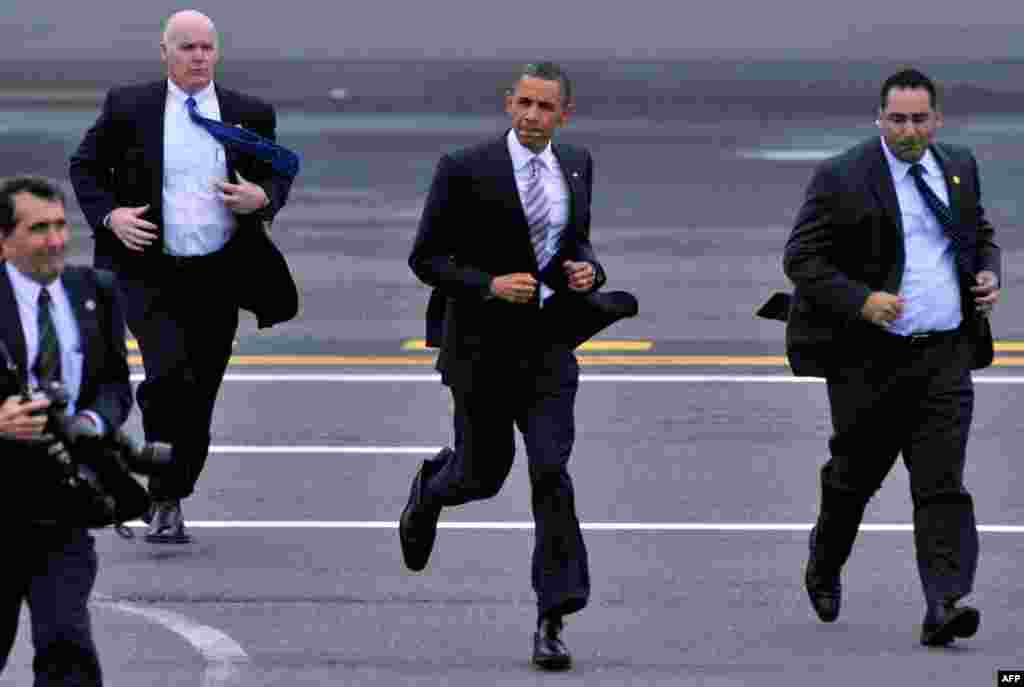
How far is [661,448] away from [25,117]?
17195 millimetres

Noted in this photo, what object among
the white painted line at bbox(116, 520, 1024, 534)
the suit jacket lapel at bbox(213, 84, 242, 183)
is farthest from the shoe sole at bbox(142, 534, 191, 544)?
the suit jacket lapel at bbox(213, 84, 242, 183)

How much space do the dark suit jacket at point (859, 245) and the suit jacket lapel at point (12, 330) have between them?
2.95 meters

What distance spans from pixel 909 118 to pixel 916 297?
23.1 inches

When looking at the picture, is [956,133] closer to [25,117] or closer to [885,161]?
[25,117]

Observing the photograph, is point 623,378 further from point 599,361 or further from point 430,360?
point 430,360

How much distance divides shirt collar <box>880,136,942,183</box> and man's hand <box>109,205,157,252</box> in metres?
2.86

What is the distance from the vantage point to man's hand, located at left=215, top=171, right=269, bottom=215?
33.9 ft

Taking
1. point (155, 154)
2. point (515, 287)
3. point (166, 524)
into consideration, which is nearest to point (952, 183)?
point (515, 287)

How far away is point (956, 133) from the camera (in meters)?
26.4

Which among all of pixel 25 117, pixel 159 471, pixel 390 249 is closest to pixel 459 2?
pixel 25 117

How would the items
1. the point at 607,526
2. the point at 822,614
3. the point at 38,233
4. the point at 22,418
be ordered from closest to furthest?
the point at 22,418 < the point at 38,233 < the point at 822,614 < the point at 607,526

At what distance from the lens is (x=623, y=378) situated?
14.4 meters

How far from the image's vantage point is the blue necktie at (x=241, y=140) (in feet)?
34.2

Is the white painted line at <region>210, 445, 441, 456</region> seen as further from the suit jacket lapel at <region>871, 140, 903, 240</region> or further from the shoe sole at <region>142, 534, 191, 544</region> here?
the suit jacket lapel at <region>871, 140, 903, 240</region>
